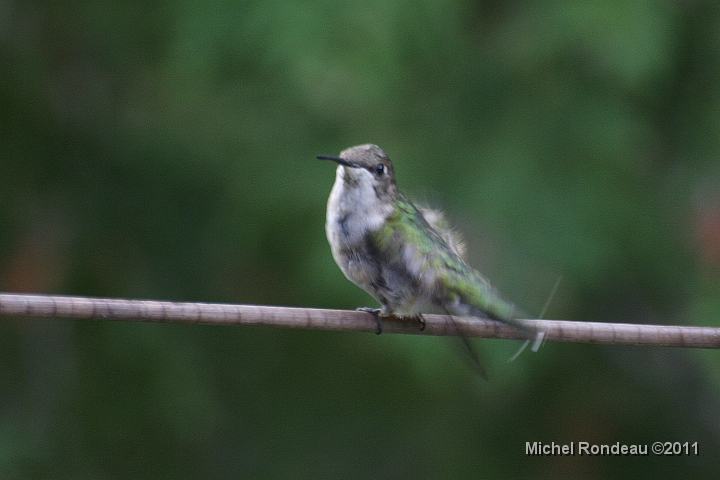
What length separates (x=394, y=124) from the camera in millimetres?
6746

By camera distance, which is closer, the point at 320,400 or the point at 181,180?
the point at 181,180

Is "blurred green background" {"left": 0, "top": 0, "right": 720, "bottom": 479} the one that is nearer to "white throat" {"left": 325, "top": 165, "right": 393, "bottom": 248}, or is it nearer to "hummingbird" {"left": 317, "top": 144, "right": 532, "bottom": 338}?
"hummingbird" {"left": 317, "top": 144, "right": 532, "bottom": 338}

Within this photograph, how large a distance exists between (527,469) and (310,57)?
418cm

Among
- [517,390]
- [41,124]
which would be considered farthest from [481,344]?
[41,124]

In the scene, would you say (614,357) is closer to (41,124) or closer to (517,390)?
(517,390)

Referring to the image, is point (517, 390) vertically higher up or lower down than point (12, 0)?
lower down

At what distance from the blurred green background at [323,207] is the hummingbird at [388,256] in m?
1.29

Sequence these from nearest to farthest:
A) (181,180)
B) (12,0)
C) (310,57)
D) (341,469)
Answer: (310,57)
(12,0)
(181,180)
(341,469)

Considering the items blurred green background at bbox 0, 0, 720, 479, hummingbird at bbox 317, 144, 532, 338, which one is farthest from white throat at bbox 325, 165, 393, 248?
blurred green background at bbox 0, 0, 720, 479

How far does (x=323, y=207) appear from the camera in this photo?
6.27 m

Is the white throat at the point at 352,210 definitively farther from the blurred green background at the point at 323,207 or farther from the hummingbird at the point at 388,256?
the blurred green background at the point at 323,207

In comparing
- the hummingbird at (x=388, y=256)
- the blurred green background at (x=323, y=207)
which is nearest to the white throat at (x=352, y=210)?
the hummingbird at (x=388, y=256)

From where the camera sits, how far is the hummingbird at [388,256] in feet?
13.3

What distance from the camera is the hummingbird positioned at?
406 centimetres
